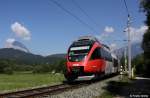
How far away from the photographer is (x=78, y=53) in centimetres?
3156

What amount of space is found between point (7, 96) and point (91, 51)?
15.1 metres

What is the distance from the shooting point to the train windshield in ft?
103

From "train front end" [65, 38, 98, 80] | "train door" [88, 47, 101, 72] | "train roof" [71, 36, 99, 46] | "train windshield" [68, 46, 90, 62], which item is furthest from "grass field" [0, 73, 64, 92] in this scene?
"train roof" [71, 36, 99, 46]

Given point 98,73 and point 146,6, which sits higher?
point 146,6

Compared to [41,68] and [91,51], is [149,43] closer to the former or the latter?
[91,51]

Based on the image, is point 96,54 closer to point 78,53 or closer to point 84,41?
point 84,41

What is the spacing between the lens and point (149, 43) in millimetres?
40938

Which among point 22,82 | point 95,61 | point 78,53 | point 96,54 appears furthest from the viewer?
point 96,54

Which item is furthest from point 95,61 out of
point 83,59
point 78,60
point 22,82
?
point 22,82

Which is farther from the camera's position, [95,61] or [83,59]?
[95,61]

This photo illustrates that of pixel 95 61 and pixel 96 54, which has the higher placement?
pixel 96 54

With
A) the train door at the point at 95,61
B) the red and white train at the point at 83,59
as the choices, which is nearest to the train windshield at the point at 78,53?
the red and white train at the point at 83,59

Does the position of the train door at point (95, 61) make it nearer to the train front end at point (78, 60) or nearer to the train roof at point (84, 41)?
the train front end at point (78, 60)

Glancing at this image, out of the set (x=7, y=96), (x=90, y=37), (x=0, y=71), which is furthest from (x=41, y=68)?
(x=7, y=96)
